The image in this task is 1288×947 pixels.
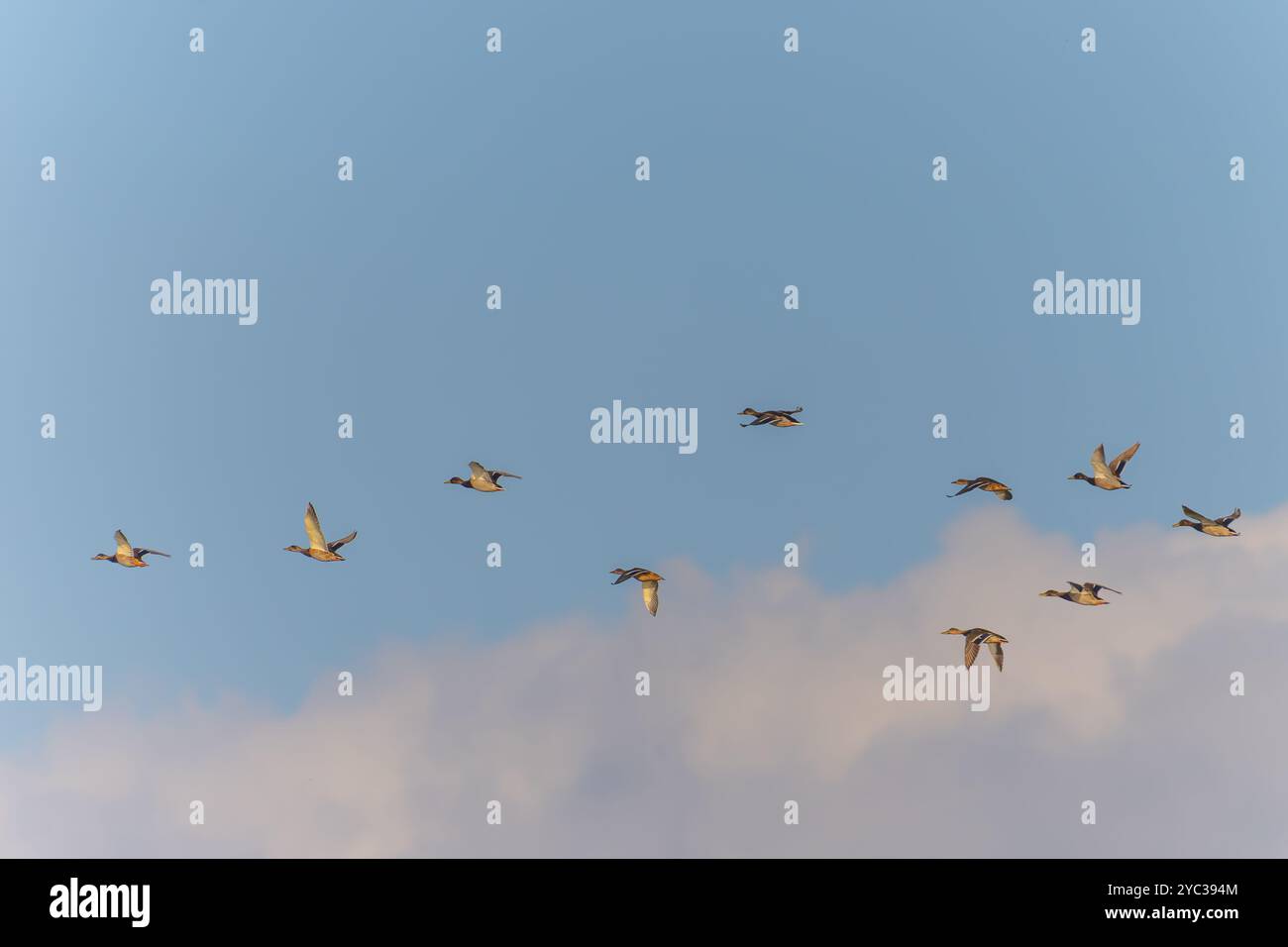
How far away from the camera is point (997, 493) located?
18156 mm

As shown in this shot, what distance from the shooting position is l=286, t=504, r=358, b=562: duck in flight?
17625mm

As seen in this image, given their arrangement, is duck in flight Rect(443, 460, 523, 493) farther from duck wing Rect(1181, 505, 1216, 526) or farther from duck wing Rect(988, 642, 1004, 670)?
duck wing Rect(1181, 505, 1216, 526)

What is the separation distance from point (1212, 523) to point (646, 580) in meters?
9.51

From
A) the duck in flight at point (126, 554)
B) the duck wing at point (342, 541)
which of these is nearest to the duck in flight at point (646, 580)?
the duck wing at point (342, 541)

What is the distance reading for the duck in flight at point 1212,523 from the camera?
17938 mm

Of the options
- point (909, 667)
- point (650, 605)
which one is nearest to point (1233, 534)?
point (909, 667)

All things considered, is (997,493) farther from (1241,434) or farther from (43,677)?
(43,677)

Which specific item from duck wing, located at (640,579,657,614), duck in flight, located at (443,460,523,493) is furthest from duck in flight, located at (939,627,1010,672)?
duck in flight, located at (443,460,523,493)

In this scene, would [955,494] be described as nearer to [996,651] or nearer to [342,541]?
[996,651]

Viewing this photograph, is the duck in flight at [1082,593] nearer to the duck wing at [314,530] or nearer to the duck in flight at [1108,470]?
the duck in flight at [1108,470]

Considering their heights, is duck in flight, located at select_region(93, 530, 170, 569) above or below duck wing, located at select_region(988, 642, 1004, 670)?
above

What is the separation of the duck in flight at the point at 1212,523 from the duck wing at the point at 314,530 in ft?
47.0

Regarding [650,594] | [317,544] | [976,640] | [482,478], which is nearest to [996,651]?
[976,640]

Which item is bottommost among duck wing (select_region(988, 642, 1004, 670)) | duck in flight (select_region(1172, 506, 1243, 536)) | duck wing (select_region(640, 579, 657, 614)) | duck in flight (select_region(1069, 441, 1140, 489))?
duck wing (select_region(988, 642, 1004, 670))
